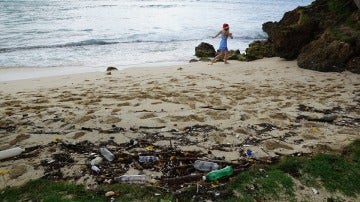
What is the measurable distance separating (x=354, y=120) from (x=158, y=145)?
12.7 ft

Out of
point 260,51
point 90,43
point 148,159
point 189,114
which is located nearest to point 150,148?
Answer: point 148,159

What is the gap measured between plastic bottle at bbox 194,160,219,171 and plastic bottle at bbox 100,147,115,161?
4.06ft

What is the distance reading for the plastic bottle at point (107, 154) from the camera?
430cm

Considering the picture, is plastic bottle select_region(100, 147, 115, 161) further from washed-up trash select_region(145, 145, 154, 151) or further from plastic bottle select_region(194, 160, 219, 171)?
plastic bottle select_region(194, 160, 219, 171)

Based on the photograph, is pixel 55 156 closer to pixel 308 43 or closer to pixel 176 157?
pixel 176 157

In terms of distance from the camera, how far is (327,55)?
32.4 ft

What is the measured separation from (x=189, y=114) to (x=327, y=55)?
6.39 metres

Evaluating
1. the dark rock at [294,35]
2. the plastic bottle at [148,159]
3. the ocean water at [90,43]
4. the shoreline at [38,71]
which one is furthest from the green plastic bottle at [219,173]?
the ocean water at [90,43]

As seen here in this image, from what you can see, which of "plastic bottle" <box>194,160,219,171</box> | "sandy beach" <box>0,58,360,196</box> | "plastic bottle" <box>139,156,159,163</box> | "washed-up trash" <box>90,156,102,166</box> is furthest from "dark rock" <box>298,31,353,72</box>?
"washed-up trash" <box>90,156,102,166</box>

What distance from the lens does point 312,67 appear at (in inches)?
395

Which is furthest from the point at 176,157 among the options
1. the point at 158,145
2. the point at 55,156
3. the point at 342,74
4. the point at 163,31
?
the point at 163,31

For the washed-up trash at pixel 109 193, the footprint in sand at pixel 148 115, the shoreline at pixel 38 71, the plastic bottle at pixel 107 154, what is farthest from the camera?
the shoreline at pixel 38 71

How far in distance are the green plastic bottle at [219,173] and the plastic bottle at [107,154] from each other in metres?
1.43

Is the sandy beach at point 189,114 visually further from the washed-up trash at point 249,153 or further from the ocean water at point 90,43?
the ocean water at point 90,43
